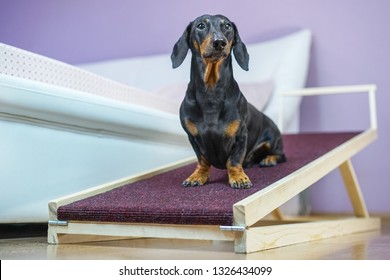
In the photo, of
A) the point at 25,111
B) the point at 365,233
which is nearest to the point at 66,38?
the point at 25,111

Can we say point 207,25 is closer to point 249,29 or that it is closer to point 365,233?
point 365,233

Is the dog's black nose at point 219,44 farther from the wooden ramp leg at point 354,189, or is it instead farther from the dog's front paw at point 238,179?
the wooden ramp leg at point 354,189

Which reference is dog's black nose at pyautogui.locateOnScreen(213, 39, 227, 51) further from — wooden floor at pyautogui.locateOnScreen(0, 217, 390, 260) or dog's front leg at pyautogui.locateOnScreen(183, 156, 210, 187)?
wooden floor at pyautogui.locateOnScreen(0, 217, 390, 260)

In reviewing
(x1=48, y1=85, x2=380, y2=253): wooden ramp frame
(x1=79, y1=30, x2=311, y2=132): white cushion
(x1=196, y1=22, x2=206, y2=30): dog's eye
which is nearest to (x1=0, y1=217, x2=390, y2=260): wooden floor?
(x1=48, y1=85, x2=380, y2=253): wooden ramp frame

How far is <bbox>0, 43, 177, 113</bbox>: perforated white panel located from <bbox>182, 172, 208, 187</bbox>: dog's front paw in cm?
43

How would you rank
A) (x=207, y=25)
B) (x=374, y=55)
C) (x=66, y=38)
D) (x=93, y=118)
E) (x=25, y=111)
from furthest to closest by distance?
1. (x=66, y=38)
2. (x=374, y=55)
3. (x=93, y=118)
4. (x=25, y=111)
5. (x=207, y=25)

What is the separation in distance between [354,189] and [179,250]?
0.98 meters

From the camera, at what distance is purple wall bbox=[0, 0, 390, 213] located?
2.78 metres

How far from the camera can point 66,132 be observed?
5.86ft

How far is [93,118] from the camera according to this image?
1808 mm

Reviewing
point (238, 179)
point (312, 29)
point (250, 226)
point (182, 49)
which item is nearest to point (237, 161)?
point (238, 179)

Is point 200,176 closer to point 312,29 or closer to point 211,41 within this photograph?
point 211,41

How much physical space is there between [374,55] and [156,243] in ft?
5.10

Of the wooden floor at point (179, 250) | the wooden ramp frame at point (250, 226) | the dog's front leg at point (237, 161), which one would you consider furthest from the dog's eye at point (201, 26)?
the wooden floor at point (179, 250)
